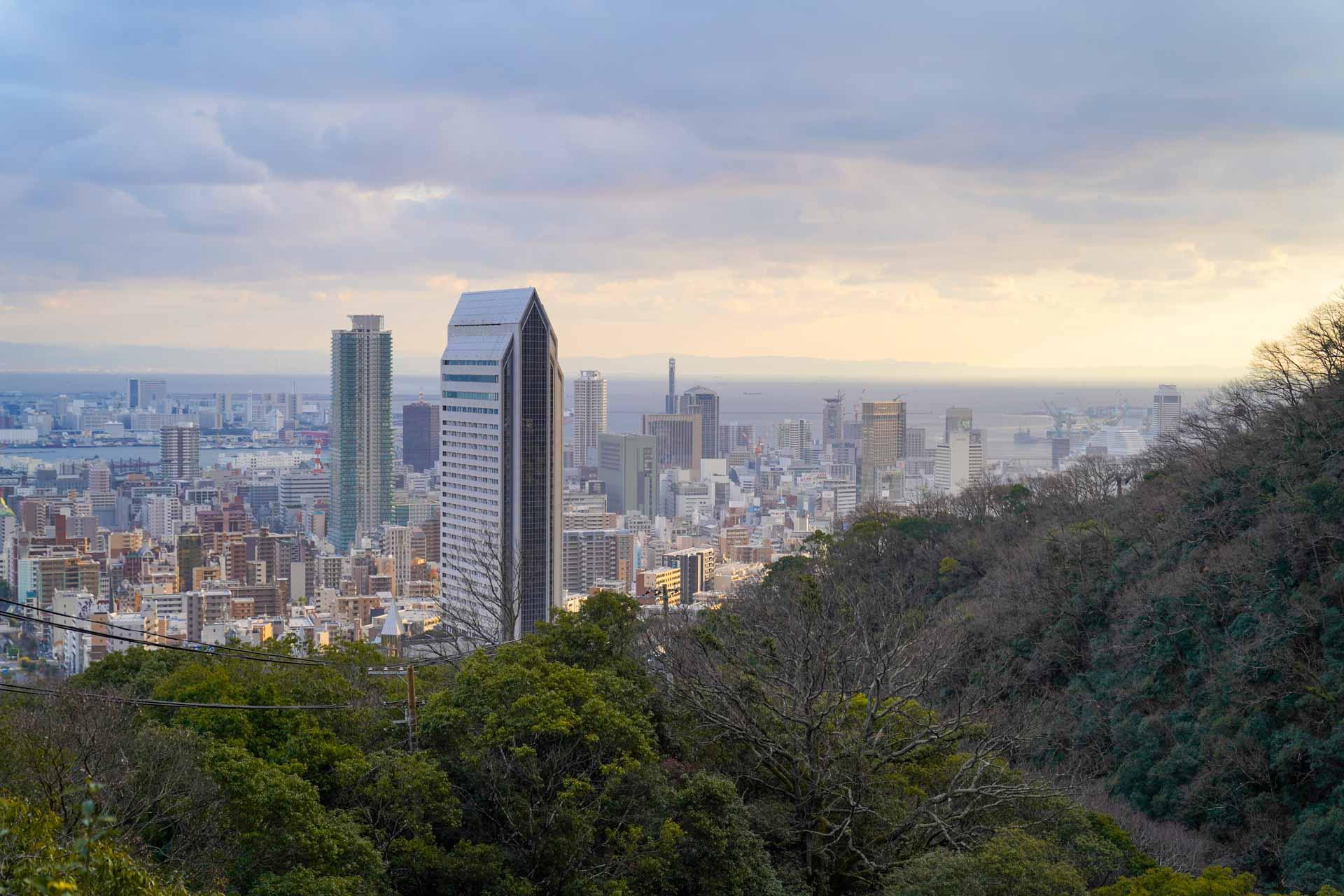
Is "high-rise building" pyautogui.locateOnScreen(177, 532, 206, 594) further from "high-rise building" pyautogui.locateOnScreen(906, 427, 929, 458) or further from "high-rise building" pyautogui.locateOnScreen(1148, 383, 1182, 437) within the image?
"high-rise building" pyautogui.locateOnScreen(906, 427, 929, 458)

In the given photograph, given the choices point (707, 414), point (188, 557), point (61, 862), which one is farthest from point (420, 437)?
point (61, 862)

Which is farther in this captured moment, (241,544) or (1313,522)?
(241,544)

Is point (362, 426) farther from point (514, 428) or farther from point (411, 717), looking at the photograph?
point (411, 717)

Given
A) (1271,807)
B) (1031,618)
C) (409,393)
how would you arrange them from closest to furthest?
(1271,807) → (1031,618) → (409,393)

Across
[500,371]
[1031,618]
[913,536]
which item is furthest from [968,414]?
[1031,618]

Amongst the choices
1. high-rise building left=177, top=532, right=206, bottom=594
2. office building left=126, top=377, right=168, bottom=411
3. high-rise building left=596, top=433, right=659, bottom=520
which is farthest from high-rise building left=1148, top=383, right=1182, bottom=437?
office building left=126, top=377, right=168, bottom=411

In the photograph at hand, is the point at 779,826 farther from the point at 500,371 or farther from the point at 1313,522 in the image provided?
the point at 500,371

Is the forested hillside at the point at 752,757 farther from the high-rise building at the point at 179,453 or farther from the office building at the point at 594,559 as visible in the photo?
the high-rise building at the point at 179,453
